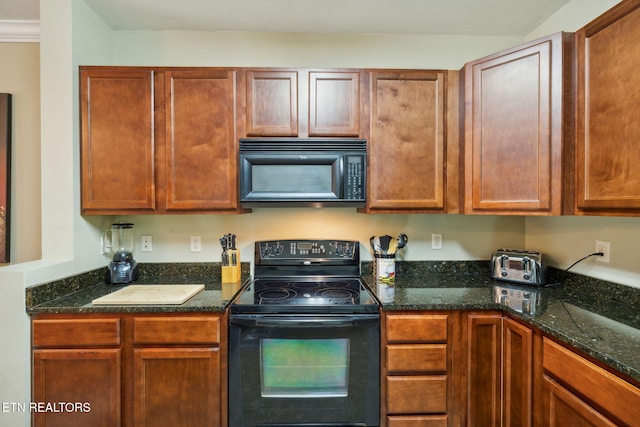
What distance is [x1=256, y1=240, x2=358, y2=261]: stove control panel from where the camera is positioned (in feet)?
7.32

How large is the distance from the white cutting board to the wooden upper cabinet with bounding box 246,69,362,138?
101cm

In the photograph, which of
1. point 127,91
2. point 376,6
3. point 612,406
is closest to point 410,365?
point 612,406

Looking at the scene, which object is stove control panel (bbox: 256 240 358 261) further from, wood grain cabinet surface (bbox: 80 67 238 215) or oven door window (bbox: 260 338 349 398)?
oven door window (bbox: 260 338 349 398)

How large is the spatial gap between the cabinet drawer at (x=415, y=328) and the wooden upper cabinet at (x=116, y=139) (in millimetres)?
1592

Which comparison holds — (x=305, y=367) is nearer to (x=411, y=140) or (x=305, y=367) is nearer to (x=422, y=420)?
(x=422, y=420)

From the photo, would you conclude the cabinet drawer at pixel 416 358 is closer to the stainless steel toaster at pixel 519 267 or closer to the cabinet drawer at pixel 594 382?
the cabinet drawer at pixel 594 382

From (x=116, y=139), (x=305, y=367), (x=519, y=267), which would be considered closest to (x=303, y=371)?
(x=305, y=367)

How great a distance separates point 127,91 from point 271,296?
4.98 ft

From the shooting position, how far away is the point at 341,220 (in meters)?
2.31

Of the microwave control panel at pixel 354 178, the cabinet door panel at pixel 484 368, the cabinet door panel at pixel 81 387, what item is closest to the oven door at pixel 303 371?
the cabinet door panel at pixel 484 368

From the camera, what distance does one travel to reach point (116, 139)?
1.91 metres

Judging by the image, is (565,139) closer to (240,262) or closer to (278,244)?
(278,244)

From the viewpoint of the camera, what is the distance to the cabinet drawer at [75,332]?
5.15ft

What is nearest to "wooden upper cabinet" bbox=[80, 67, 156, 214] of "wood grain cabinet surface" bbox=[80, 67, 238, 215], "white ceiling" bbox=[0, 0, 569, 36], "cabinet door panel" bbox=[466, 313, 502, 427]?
"wood grain cabinet surface" bbox=[80, 67, 238, 215]
